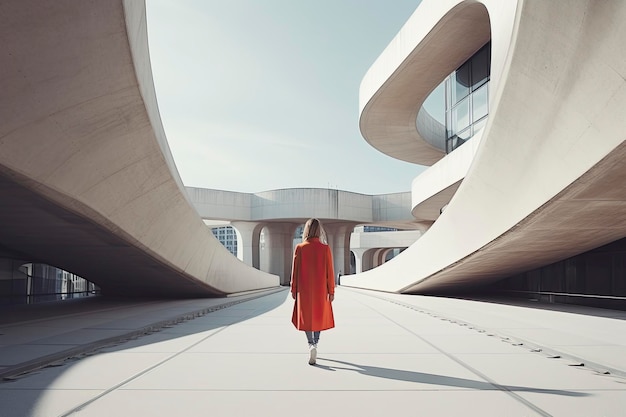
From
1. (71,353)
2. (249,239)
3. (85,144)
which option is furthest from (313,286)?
(249,239)

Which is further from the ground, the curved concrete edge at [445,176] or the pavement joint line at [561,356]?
the curved concrete edge at [445,176]

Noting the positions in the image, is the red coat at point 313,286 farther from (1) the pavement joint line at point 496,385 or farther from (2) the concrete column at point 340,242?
(2) the concrete column at point 340,242

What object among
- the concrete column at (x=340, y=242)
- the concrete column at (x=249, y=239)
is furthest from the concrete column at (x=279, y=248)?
the concrete column at (x=340, y=242)

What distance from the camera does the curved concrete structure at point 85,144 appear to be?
5.52 m

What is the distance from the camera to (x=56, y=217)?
8.24 metres

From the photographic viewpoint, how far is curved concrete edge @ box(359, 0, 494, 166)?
602 inches

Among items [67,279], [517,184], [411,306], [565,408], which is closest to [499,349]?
[565,408]

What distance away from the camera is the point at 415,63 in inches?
718

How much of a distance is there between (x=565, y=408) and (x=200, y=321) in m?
6.60

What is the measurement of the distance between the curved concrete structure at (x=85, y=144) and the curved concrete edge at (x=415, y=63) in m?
8.94

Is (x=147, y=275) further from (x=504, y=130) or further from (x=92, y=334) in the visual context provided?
(x=504, y=130)

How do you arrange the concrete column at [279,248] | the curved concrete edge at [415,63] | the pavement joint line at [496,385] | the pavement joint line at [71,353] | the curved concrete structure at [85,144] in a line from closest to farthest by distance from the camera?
1. the pavement joint line at [496,385]
2. the pavement joint line at [71,353]
3. the curved concrete structure at [85,144]
4. the curved concrete edge at [415,63]
5. the concrete column at [279,248]

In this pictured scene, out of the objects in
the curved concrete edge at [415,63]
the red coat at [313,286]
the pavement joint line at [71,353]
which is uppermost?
the curved concrete edge at [415,63]

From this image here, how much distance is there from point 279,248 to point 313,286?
4186 centimetres
